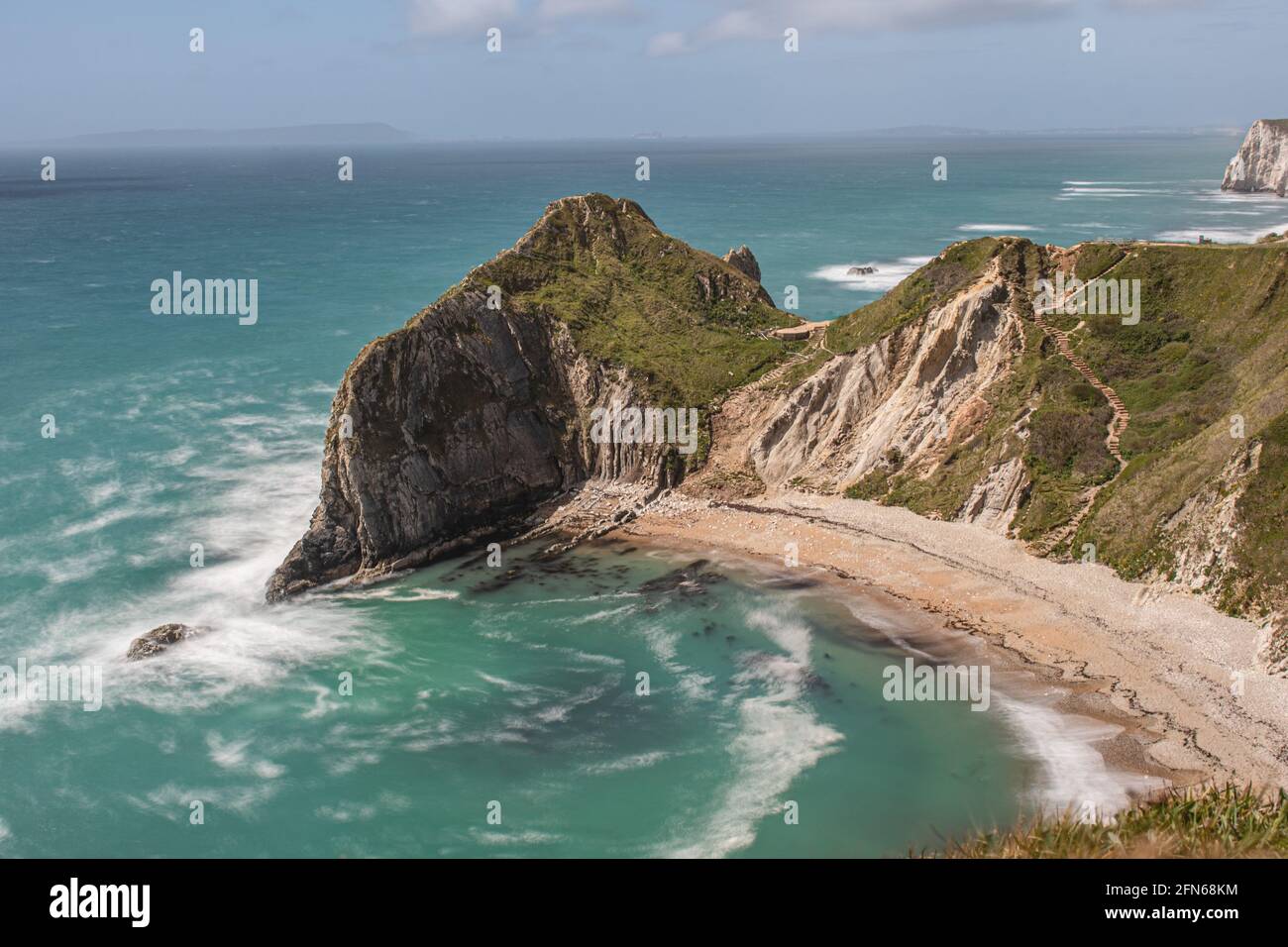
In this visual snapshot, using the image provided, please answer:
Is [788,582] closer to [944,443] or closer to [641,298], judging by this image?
[944,443]

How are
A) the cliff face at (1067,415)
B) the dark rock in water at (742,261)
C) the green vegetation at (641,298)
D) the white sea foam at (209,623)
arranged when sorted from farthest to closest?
the dark rock in water at (742,261) → the green vegetation at (641,298) → the white sea foam at (209,623) → the cliff face at (1067,415)

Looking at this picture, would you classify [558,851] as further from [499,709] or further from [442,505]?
[442,505]

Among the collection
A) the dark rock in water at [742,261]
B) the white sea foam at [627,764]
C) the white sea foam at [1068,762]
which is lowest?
the white sea foam at [627,764]

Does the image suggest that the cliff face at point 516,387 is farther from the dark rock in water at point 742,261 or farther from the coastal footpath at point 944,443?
the dark rock in water at point 742,261

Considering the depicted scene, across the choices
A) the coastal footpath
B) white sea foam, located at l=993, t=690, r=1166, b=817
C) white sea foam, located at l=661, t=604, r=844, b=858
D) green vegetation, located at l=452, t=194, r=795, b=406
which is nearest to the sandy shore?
the coastal footpath

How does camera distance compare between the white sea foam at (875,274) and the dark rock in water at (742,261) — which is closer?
the dark rock in water at (742,261)

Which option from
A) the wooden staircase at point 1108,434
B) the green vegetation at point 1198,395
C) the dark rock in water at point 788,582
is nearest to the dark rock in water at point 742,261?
the wooden staircase at point 1108,434

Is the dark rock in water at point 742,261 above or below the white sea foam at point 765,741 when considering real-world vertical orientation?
above
